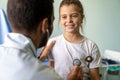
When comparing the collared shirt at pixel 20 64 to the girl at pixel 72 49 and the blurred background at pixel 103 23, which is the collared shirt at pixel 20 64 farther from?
the blurred background at pixel 103 23

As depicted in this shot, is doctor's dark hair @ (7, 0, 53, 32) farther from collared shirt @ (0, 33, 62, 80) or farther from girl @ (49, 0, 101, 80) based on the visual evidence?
girl @ (49, 0, 101, 80)

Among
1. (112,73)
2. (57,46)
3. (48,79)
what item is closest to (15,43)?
(48,79)

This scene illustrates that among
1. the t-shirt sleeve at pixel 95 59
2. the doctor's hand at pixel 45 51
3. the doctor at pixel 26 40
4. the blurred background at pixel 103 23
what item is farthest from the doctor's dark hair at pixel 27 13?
the blurred background at pixel 103 23

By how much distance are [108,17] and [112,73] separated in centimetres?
91

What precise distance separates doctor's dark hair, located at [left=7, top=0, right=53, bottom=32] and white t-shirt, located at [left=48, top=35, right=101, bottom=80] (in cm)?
54

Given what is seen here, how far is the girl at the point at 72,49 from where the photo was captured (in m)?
1.27

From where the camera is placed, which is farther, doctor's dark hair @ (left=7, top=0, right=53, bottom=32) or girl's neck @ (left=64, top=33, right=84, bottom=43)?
girl's neck @ (left=64, top=33, right=84, bottom=43)

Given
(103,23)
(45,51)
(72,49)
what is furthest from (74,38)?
(103,23)

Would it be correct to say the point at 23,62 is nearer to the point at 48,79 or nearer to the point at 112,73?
the point at 48,79

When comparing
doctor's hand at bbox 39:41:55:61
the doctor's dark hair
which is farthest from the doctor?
doctor's hand at bbox 39:41:55:61

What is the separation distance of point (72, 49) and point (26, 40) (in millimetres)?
586

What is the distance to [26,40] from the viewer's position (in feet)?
2.42

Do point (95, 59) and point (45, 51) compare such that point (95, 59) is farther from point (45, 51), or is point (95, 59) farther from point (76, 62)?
point (45, 51)

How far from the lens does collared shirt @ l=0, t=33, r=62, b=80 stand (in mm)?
654
